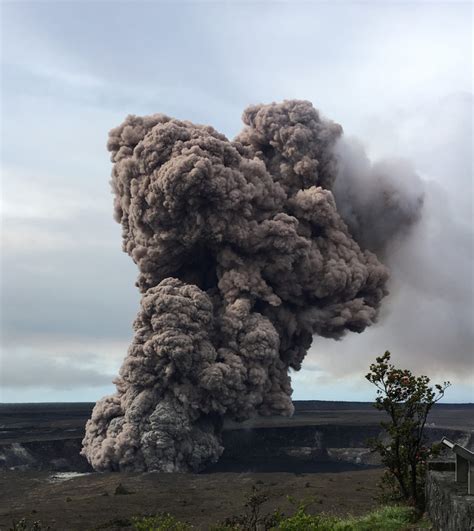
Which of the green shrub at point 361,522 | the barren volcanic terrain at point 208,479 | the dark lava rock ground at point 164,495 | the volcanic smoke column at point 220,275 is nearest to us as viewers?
the green shrub at point 361,522

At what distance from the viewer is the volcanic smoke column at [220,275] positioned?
139ft

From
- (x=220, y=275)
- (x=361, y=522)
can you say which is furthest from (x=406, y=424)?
(x=220, y=275)

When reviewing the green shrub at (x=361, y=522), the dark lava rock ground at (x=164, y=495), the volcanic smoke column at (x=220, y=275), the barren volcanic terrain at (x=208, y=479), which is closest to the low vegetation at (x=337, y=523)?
the green shrub at (x=361, y=522)

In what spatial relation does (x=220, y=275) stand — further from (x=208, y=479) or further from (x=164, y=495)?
(x=164, y=495)

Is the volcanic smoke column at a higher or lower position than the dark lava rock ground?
higher

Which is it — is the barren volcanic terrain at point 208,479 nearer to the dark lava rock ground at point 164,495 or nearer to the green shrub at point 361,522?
the dark lava rock ground at point 164,495

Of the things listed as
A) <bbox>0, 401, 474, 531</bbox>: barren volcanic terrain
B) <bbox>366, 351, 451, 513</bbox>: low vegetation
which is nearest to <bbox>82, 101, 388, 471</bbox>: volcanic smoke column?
<bbox>0, 401, 474, 531</bbox>: barren volcanic terrain

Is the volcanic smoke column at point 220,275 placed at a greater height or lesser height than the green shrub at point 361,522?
greater

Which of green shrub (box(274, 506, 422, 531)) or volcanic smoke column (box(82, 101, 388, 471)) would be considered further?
volcanic smoke column (box(82, 101, 388, 471))

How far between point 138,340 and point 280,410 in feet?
32.2

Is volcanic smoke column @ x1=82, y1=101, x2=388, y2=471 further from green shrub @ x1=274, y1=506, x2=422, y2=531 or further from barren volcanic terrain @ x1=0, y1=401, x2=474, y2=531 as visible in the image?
green shrub @ x1=274, y1=506, x2=422, y2=531

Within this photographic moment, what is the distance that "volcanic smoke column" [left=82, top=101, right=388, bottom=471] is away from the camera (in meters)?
42.3

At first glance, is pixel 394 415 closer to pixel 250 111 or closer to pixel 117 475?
pixel 117 475

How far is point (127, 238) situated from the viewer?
48.7 m
